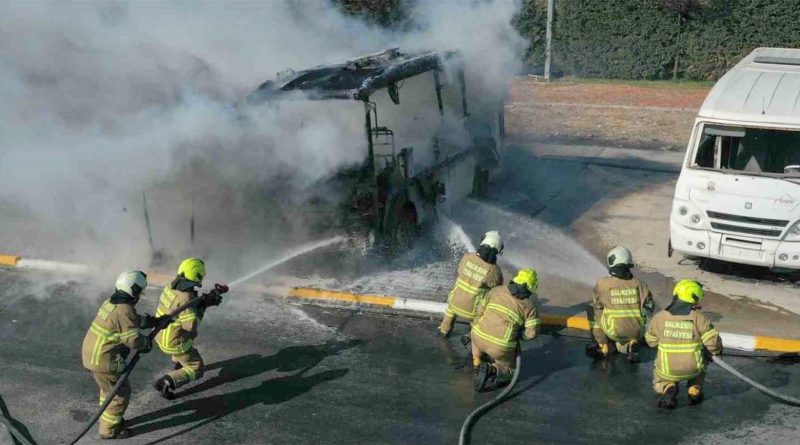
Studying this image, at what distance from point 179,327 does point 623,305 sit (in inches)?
146

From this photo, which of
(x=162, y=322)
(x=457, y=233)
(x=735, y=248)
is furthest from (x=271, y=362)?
Answer: (x=735, y=248)

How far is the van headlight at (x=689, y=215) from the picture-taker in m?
9.03

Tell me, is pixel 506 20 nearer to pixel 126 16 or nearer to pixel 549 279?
pixel 549 279

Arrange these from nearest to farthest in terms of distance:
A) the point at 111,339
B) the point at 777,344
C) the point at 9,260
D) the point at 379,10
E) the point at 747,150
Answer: the point at 111,339 → the point at 777,344 → the point at 747,150 → the point at 9,260 → the point at 379,10

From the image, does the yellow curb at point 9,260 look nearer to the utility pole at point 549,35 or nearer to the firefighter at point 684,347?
the firefighter at point 684,347

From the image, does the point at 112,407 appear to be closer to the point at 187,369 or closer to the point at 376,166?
the point at 187,369

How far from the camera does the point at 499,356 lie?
22.8 feet

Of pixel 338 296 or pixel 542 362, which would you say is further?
pixel 338 296

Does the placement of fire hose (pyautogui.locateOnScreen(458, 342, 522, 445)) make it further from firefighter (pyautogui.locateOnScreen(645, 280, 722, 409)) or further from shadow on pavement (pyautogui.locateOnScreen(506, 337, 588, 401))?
firefighter (pyautogui.locateOnScreen(645, 280, 722, 409))

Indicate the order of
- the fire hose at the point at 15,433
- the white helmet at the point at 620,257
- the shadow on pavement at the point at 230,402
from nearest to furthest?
the fire hose at the point at 15,433 → the shadow on pavement at the point at 230,402 → the white helmet at the point at 620,257

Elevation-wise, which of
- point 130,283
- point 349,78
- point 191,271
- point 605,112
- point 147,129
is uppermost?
point 349,78

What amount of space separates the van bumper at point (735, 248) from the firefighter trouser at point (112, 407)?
19.4 feet

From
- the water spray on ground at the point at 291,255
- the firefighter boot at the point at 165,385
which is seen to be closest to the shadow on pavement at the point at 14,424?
the firefighter boot at the point at 165,385

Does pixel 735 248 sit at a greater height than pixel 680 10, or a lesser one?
lesser
